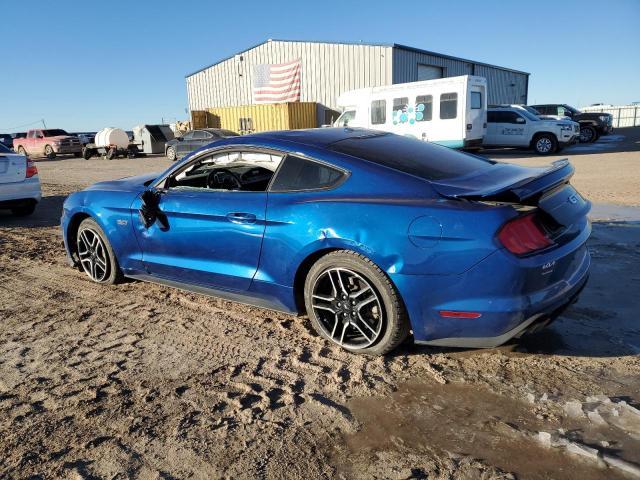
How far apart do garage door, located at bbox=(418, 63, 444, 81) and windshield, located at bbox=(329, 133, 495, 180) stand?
25.9 m

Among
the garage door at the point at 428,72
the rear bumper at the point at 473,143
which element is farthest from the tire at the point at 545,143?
the garage door at the point at 428,72

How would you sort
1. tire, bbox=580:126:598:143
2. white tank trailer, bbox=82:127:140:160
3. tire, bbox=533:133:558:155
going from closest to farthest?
tire, bbox=533:133:558:155 < tire, bbox=580:126:598:143 < white tank trailer, bbox=82:127:140:160

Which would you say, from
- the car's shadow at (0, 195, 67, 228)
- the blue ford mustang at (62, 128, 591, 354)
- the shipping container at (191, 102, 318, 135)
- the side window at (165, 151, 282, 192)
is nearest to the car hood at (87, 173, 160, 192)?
the blue ford mustang at (62, 128, 591, 354)

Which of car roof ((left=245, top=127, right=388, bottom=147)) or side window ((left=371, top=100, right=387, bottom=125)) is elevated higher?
side window ((left=371, top=100, right=387, bottom=125))

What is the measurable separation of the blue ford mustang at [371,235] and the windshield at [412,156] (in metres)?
0.02

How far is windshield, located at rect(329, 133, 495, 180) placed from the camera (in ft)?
10.9

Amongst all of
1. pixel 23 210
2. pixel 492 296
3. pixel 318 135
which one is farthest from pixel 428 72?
pixel 492 296

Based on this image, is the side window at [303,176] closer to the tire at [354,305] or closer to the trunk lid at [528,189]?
the tire at [354,305]

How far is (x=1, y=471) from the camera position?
7.64ft

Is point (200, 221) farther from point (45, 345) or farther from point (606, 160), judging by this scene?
point (606, 160)

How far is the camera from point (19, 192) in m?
8.35

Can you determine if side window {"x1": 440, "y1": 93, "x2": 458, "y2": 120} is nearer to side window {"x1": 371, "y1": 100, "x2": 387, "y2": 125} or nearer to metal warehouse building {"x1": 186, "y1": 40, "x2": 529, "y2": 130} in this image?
side window {"x1": 371, "y1": 100, "x2": 387, "y2": 125}

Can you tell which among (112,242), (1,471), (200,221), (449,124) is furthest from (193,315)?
(449,124)

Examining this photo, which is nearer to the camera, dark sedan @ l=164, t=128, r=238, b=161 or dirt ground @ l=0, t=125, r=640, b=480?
dirt ground @ l=0, t=125, r=640, b=480
